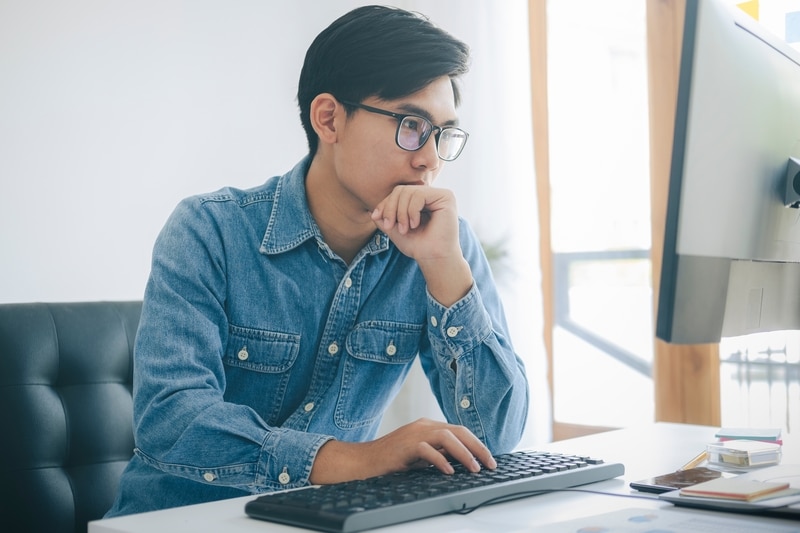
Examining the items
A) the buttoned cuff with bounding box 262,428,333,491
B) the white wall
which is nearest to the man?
the buttoned cuff with bounding box 262,428,333,491

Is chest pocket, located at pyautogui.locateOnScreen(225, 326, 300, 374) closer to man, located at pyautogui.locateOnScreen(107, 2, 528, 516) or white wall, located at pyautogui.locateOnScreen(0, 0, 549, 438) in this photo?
man, located at pyautogui.locateOnScreen(107, 2, 528, 516)

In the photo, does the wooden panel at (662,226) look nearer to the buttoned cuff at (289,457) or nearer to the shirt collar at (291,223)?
the shirt collar at (291,223)

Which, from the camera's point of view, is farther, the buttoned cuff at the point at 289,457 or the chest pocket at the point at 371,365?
the chest pocket at the point at 371,365

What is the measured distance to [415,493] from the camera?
770 mm

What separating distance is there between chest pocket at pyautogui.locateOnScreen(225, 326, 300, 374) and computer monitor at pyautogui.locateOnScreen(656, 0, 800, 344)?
67 cm

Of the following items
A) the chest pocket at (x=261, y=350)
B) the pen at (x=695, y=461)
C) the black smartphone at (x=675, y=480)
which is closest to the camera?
the black smartphone at (x=675, y=480)

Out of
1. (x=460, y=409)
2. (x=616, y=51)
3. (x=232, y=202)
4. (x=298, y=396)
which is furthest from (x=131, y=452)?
(x=616, y=51)

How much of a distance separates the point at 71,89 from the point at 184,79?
39 centimetres

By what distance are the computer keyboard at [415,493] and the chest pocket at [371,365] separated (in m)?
0.43

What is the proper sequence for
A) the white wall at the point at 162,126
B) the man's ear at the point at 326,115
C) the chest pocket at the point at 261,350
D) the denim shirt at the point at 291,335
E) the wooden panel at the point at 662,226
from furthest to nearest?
the wooden panel at the point at 662,226, the white wall at the point at 162,126, the man's ear at the point at 326,115, the chest pocket at the point at 261,350, the denim shirt at the point at 291,335

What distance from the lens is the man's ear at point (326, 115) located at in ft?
4.71

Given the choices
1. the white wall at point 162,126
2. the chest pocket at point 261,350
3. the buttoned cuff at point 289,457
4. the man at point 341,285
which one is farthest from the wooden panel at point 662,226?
the buttoned cuff at point 289,457

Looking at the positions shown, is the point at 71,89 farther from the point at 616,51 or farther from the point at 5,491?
the point at 616,51

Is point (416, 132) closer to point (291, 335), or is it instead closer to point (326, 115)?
point (326, 115)
